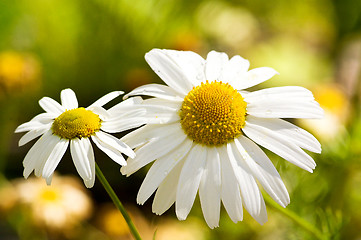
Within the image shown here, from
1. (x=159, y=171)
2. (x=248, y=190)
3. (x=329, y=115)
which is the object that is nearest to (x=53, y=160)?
(x=159, y=171)

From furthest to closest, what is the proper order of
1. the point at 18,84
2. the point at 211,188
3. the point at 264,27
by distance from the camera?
the point at 264,27, the point at 18,84, the point at 211,188

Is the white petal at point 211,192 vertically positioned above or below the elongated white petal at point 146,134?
below

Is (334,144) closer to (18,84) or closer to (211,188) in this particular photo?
(211,188)

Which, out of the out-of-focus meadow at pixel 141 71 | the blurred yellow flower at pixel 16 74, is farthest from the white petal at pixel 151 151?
the blurred yellow flower at pixel 16 74

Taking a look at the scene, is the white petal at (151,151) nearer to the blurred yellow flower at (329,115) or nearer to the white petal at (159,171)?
the white petal at (159,171)

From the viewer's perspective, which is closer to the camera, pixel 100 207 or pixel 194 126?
pixel 194 126

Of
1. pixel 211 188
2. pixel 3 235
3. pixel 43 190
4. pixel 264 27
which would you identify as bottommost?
pixel 3 235

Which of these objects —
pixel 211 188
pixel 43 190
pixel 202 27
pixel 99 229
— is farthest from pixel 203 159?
pixel 202 27
